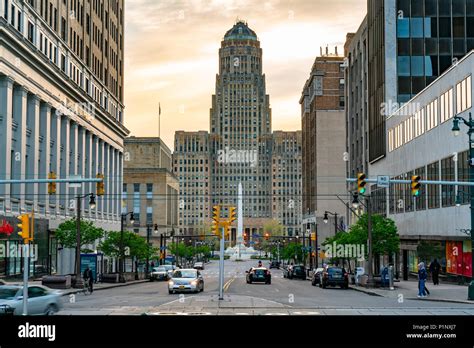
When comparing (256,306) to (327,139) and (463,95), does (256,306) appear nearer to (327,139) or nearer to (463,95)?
(463,95)

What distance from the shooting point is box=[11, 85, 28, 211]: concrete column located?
5788 cm

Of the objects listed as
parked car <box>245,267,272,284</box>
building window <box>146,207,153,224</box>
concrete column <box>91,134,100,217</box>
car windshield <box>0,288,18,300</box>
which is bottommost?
parked car <box>245,267,272,284</box>

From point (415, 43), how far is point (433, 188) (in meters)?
24.5

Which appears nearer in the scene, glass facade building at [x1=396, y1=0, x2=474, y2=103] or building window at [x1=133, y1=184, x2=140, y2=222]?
glass facade building at [x1=396, y1=0, x2=474, y2=103]

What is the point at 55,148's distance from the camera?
2864 inches

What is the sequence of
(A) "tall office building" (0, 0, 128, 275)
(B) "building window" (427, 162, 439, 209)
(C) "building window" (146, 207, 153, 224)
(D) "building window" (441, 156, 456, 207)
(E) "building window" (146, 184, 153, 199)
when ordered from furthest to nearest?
(E) "building window" (146, 184, 153, 199)
(C) "building window" (146, 207, 153, 224)
(B) "building window" (427, 162, 439, 209)
(A) "tall office building" (0, 0, 128, 275)
(D) "building window" (441, 156, 456, 207)

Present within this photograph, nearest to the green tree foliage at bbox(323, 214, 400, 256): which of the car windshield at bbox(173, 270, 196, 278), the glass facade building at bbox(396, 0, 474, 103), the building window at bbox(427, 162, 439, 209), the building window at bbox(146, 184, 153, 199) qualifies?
the building window at bbox(427, 162, 439, 209)

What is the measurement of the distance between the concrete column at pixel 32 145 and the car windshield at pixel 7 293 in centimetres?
4382

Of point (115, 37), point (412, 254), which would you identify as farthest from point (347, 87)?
point (412, 254)

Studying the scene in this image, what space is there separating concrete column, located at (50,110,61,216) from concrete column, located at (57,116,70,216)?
141 cm

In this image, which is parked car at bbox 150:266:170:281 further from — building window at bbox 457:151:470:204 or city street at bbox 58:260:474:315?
city street at bbox 58:260:474:315

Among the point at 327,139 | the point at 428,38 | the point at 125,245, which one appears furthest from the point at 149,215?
the point at 428,38
